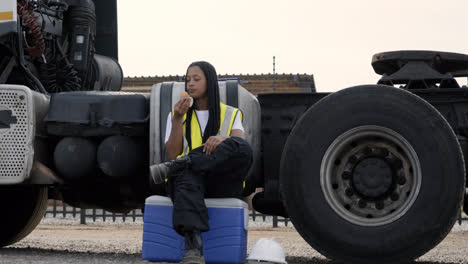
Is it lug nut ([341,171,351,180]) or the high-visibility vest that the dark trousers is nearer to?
the high-visibility vest

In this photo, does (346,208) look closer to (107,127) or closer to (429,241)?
(429,241)

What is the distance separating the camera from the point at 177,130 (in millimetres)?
4129

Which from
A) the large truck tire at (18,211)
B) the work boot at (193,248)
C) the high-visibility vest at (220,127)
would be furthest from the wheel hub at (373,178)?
the large truck tire at (18,211)

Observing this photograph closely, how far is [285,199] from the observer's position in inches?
167

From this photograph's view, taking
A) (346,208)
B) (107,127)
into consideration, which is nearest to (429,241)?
(346,208)

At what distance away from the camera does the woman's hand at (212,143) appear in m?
4.02

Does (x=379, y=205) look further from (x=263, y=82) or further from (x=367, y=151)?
(x=263, y=82)

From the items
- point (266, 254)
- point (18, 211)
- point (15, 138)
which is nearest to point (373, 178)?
point (266, 254)

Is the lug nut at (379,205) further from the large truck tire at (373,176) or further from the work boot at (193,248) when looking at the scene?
the work boot at (193,248)

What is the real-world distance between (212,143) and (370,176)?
85 centimetres

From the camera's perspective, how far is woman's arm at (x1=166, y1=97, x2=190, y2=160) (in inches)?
161

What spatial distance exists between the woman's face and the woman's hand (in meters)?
0.37

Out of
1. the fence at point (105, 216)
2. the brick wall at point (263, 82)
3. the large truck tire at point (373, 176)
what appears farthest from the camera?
the brick wall at point (263, 82)

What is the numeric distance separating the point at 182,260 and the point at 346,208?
908mm
